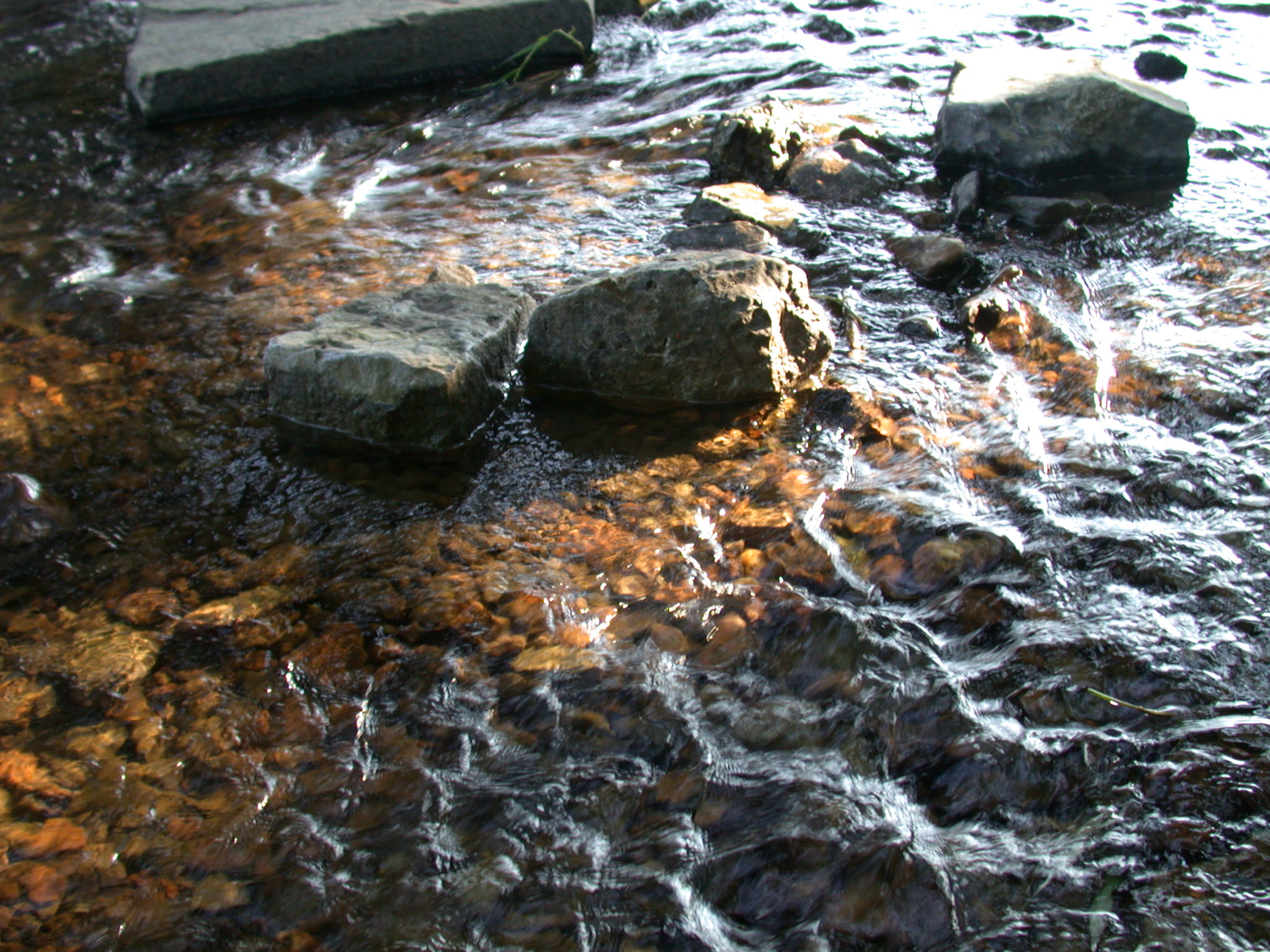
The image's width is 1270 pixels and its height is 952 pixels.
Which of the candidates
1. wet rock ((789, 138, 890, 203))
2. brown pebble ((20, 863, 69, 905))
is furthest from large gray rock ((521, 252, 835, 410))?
brown pebble ((20, 863, 69, 905))

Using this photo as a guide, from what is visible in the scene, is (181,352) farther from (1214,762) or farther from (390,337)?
(1214,762)

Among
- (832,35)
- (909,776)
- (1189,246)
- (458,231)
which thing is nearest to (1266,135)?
(1189,246)

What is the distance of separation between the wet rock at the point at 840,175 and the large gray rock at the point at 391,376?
2200mm

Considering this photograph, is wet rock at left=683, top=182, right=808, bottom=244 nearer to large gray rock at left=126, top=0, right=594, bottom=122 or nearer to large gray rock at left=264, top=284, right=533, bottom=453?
large gray rock at left=264, top=284, right=533, bottom=453

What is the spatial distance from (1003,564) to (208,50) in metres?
6.37

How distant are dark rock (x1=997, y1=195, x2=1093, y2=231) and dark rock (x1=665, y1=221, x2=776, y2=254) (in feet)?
4.27

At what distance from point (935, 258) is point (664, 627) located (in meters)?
2.50

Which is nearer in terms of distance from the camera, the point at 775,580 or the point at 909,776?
the point at 909,776

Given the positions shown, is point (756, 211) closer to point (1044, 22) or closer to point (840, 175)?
point (840, 175)

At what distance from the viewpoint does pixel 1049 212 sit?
4.63 metres

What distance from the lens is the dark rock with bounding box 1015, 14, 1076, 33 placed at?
23.3 ft

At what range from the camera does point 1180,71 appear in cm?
620

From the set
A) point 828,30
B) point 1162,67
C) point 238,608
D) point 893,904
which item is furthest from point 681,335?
point 828,30

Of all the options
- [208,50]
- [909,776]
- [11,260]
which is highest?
[208,50]
